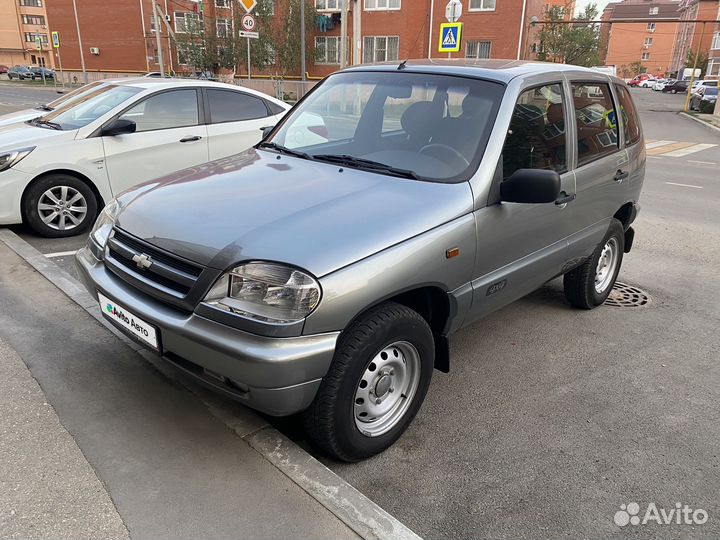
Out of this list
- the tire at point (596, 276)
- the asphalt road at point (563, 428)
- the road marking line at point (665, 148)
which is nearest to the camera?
the asphalt road at point (563, 428)

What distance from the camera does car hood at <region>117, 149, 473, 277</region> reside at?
2506 mm

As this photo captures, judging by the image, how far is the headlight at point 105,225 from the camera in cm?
322

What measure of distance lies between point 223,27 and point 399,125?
142ft

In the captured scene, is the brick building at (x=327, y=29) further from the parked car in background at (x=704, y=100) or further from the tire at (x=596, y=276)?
the tire at (x=596, y=276)

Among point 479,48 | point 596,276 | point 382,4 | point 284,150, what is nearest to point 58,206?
point 284,150

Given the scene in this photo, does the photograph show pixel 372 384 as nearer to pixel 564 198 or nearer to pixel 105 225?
pixel 105 225

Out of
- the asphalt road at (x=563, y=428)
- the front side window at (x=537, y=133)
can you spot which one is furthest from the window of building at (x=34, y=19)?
the front side window at (x=537, y=133)

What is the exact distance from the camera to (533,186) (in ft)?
10.0

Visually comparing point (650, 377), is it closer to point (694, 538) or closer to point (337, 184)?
point (694, 538)

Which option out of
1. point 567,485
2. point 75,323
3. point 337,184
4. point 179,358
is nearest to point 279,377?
point 179,358

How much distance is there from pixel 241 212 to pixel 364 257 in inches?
26.8

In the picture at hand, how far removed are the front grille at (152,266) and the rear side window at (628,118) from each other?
3.84m

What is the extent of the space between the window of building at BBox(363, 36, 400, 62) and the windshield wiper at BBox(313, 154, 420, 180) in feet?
121

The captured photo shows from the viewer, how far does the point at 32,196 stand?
598cm
